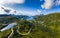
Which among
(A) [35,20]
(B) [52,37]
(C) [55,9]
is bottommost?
(B) [52,37]

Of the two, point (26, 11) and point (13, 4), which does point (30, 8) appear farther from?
point (13, 4)

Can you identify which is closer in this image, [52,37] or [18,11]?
[52,37]

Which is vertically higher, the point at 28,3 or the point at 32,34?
the point at 28,3

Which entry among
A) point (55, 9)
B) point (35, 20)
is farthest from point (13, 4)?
point (55, 9)

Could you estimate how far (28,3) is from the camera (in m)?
3.39

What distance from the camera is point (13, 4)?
3.44 metres

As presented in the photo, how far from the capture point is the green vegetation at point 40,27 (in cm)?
324

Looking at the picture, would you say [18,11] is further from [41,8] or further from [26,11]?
[41,8]

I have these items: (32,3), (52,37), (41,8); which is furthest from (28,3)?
(52,37)

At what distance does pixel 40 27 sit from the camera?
3303 millimetres

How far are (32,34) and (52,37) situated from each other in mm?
404

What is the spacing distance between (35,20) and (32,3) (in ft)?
1.20

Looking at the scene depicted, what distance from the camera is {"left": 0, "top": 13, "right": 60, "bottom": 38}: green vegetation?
3244 mm

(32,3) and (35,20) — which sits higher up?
(32,3)
